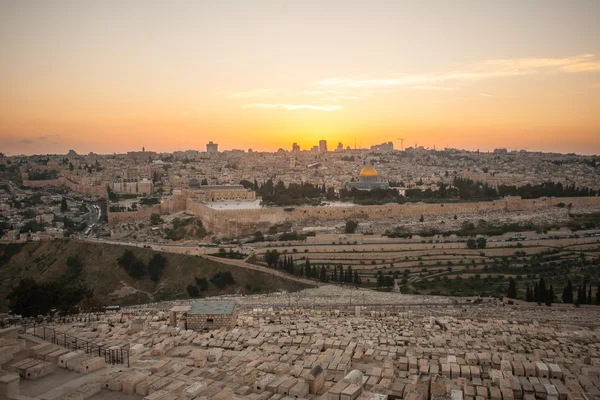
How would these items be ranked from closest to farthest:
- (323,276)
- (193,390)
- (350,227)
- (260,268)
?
1. (193,390)
2. (323,276)
3. (260,268)
4. (350,227)

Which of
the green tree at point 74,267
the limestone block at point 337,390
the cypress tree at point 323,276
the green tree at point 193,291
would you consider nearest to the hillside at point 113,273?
the green tree at point 74,267

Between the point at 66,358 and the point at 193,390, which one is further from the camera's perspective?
the point at 66,358

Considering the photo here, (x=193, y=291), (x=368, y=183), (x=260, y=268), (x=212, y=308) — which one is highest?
(x=368, y=183)

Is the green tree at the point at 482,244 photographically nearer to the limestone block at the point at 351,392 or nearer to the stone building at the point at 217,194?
the stone building at the point at 217,194

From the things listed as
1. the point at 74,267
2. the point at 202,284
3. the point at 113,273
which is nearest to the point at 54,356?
the point at 202,284

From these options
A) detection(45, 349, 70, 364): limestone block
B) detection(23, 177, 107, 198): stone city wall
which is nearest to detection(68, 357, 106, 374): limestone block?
detection(45, 349, 70, 364): limestone block

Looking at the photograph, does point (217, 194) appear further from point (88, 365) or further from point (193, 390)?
point (193, 390)

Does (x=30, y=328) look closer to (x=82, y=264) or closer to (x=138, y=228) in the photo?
(x=82, y=264)

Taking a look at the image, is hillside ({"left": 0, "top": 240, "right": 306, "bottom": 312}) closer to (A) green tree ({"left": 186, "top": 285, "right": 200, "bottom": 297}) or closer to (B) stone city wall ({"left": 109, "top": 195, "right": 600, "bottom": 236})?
(A) green tree ({"left": 186, "top": 285, "right": 200, "bottom": 297})
